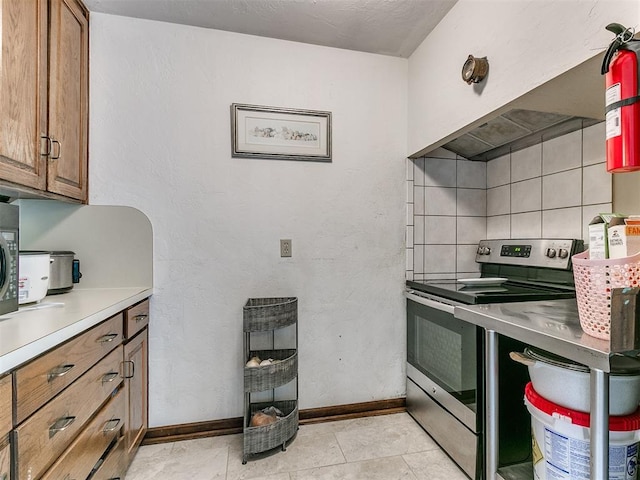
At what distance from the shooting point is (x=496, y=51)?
1.36 m

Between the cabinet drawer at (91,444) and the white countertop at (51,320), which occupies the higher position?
the white countertop at (51,320)

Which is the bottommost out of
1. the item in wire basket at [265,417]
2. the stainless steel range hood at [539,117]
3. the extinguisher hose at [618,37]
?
the item in wire basket at [265,417]

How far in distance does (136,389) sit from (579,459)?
5.79ft

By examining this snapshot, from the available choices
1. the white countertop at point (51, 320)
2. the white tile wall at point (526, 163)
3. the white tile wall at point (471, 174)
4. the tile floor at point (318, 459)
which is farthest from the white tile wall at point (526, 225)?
the white countertop at point (51, 320)

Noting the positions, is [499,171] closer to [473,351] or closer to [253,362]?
[473,351]

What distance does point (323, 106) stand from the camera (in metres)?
2.00

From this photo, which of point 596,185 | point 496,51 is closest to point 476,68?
point 496,51

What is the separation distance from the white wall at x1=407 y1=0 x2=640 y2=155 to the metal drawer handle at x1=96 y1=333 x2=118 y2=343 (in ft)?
5.89

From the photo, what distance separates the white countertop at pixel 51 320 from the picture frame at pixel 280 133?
998 mm

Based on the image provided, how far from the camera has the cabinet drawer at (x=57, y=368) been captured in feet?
2.48

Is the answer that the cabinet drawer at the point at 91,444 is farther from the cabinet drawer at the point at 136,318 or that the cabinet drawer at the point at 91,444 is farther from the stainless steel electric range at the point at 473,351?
the stainless steel electric range at the point at 473,351

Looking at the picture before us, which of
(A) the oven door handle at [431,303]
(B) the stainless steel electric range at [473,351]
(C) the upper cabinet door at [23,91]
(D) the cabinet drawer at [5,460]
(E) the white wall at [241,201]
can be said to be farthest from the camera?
(E) the white wall at [241,201]

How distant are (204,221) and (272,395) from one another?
1082 millimetres

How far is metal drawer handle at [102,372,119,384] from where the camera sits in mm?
1203
